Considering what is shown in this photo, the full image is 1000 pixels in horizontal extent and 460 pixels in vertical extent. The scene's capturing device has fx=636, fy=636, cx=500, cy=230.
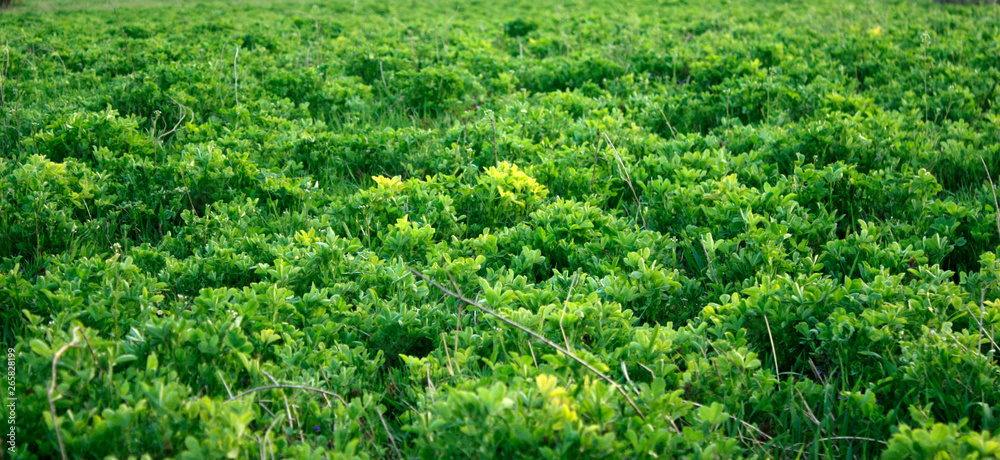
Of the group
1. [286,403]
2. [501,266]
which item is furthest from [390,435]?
[501,266]

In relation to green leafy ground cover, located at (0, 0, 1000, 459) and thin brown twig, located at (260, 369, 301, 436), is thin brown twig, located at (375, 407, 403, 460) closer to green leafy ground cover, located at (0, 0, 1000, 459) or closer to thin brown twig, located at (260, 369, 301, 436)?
green leafy ground cover, located at (0, 0, 1000, 459)

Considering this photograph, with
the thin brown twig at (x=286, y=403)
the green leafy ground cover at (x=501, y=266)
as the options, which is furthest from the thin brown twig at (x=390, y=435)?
the thin brown twig at (x=286, y=403)

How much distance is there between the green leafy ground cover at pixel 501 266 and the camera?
7.65 ft

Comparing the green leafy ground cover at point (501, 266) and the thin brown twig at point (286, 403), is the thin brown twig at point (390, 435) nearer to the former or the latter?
the green leafy ground cover at point (501, 266)

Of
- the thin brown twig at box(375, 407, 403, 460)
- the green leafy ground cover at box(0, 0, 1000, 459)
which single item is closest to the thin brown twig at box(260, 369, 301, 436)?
the green leafy ground cover at box(0, 0, 1000, 459)

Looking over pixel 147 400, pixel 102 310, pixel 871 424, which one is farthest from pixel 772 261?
pixel 102 310

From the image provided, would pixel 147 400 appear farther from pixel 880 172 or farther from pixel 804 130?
pixel 804 130

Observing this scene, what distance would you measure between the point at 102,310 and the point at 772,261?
334cm

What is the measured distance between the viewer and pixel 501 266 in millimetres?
3652

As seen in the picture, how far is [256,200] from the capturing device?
423 centimetres

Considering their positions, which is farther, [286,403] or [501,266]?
[501,266]

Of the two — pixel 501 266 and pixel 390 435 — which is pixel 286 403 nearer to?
pixel 390 435

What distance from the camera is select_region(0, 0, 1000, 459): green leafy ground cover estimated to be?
2.33 meters

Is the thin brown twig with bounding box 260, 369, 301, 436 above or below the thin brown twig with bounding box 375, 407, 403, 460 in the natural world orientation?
above
